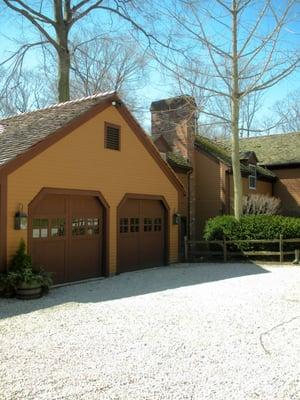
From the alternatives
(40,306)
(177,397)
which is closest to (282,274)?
(40,306)

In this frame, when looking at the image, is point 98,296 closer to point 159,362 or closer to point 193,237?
point 159,362

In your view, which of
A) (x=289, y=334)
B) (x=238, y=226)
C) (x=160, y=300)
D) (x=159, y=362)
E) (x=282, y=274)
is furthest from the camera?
(x=238, y=226)

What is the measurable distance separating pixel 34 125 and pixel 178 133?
36.0 ft

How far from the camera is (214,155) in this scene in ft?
79.7

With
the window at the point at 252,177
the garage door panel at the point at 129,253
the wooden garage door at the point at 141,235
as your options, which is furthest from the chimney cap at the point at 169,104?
the garage door panel at the point at 129,253

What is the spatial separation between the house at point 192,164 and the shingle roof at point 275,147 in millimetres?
3651

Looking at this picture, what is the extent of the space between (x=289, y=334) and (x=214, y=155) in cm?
1762

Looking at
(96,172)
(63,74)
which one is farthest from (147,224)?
(63,74)

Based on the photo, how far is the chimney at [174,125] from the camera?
23000 mm

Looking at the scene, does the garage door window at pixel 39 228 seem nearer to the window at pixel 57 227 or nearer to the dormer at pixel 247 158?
the window at pixel 57 227

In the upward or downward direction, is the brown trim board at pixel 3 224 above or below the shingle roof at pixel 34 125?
below

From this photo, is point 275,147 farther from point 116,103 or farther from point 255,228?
point 116,103

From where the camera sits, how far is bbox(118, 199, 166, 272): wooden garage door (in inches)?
597

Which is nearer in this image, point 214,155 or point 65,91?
point 65,91
